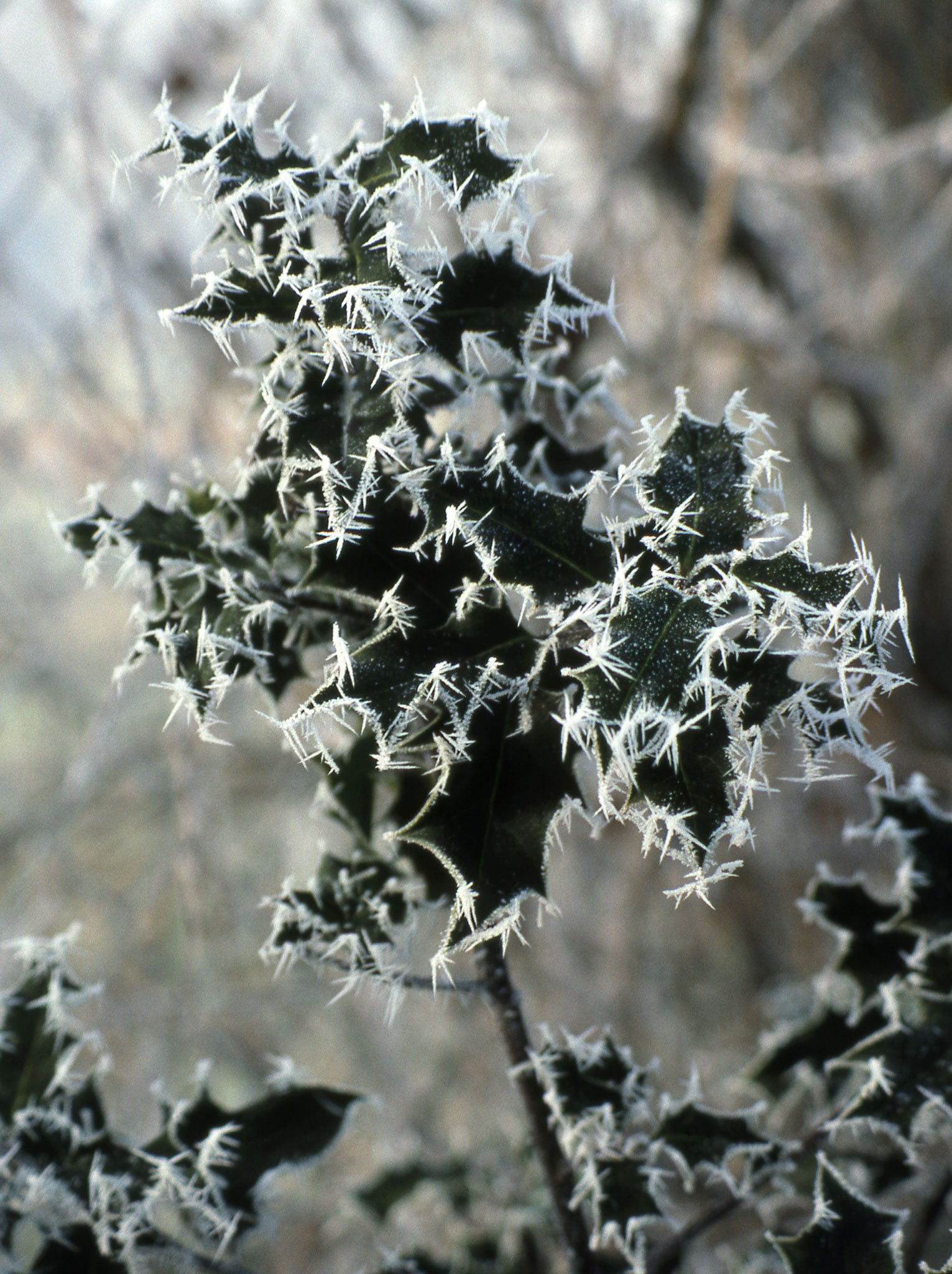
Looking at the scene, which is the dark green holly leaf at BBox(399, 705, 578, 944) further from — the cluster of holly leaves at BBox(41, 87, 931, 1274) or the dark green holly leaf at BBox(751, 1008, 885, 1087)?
the dark green holly leaf at BBox(751, 1008, 885, 1087)

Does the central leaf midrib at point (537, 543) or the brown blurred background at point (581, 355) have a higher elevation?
the brown blurred background at point (581, 355)

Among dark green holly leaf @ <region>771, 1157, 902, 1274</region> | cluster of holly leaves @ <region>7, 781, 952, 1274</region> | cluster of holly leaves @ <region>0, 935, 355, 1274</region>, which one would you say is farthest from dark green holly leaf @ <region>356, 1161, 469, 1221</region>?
dark green holly leaf @ <region>771, 1157, 902, 1274</region>

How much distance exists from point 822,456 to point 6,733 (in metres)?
1.96

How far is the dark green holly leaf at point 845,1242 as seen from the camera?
500 mm

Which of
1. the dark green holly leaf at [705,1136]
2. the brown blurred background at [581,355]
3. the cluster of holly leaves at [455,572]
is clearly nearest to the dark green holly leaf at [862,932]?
the dark green holly leaf at [705,1136]

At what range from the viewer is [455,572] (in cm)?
44

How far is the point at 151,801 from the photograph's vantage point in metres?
2.06

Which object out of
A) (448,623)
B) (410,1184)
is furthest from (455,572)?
(410,1184)

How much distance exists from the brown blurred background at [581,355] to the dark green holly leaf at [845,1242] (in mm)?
833

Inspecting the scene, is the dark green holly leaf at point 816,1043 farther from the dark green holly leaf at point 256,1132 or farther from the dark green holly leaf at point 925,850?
the dark green holly leaf at point 256,1132

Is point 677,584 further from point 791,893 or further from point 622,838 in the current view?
point 791,893

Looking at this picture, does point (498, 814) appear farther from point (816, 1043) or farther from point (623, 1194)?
point (816, 1043)

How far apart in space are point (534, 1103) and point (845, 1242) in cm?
18

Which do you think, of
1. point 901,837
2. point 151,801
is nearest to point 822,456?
point 901,837
